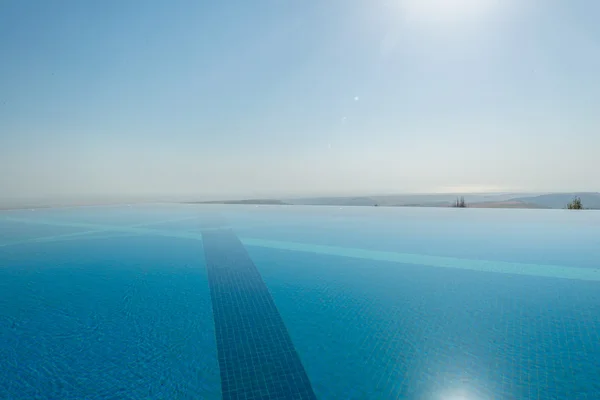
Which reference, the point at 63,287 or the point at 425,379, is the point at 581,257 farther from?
the point at 63,287

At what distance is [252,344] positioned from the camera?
9.95 ft

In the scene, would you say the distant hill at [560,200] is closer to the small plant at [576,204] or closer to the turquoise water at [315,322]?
the small plant at [576,204]

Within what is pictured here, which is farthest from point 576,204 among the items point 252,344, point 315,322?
point 252,344

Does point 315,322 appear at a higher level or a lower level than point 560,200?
lower

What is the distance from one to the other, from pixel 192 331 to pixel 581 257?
920 cm

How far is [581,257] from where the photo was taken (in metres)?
6.64

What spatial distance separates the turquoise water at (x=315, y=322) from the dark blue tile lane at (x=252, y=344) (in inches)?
1.1

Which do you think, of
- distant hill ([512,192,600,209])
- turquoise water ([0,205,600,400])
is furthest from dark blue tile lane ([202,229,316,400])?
distant hill ([512,192,600,209])

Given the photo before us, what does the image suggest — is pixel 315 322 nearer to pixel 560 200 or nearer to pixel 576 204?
pixel 576 204

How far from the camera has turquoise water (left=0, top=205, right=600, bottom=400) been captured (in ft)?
7.92

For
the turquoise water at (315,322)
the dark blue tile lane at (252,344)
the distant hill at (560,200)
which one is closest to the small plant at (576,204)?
the distant hill at (560,200)

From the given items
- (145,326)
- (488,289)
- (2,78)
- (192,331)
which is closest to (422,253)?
(488,289)

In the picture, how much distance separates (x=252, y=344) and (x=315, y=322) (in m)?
0.96

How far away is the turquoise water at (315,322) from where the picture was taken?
241cm
